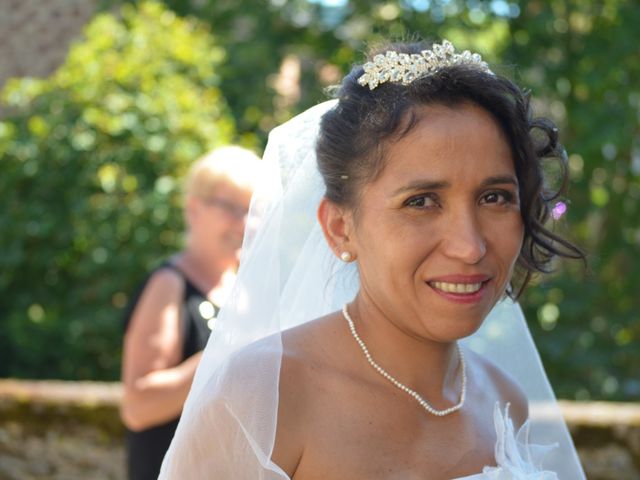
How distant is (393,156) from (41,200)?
530cm

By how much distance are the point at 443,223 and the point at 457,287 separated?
0.45 ft

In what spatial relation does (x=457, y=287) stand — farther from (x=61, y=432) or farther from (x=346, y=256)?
(x=61, y=432)

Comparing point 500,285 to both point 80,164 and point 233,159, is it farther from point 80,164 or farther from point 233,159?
point 80,164

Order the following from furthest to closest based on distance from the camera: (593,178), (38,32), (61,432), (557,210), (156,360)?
(38,32) < (593,178) < (61,432) < (156,360) < (557,210)

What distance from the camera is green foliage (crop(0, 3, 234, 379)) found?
713cm

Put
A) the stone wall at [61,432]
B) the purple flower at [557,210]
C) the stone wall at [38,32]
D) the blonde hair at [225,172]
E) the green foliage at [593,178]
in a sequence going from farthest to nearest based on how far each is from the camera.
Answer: the stone wall at [38,32] → the green foliage at [593,178] → the stone wall at [61,432] → the blonde hair at [225,172] → the purple flower at [557,210]

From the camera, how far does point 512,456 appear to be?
268cm

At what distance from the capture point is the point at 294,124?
3.00 m

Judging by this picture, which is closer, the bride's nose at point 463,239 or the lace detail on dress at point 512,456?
the bride's nose at point 463,239

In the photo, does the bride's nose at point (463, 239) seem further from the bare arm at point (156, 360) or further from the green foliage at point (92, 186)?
the green foliage at point (92, 186)

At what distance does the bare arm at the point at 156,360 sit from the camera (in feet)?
13.1

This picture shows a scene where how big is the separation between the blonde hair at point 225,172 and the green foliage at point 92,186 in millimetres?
2621

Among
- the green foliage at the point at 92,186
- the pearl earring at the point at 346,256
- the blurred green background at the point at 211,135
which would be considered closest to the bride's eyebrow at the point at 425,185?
the pearl earring at the point at 346,256

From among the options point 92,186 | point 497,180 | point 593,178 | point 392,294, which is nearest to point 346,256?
point 392,294
